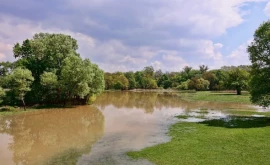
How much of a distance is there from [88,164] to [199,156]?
7438mm

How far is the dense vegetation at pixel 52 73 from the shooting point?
47625 mm

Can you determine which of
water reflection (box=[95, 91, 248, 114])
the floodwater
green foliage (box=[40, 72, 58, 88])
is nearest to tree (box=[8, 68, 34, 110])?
green foliage (box=[40, 72, 58, 88])

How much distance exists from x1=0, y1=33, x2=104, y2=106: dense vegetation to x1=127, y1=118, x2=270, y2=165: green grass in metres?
30.8

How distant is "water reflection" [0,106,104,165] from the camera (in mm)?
17719

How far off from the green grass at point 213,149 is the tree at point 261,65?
31.5 feet

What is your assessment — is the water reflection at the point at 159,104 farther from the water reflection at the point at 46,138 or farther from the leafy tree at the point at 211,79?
the leafy tree at the point at 211,79

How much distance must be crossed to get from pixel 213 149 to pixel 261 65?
1855 centimetres

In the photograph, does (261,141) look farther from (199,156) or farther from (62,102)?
(62,102)

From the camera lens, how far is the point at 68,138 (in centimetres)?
2380

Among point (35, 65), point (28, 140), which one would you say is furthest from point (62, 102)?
point (28, 140)

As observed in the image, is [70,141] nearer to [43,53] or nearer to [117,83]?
[43,53]

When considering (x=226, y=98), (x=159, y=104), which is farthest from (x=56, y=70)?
(x=226, y=98)

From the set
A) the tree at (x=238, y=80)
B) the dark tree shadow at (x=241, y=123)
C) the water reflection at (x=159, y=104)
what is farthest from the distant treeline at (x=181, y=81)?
the dark tree shadow at (x=241, y=123)

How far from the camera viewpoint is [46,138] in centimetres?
2409
